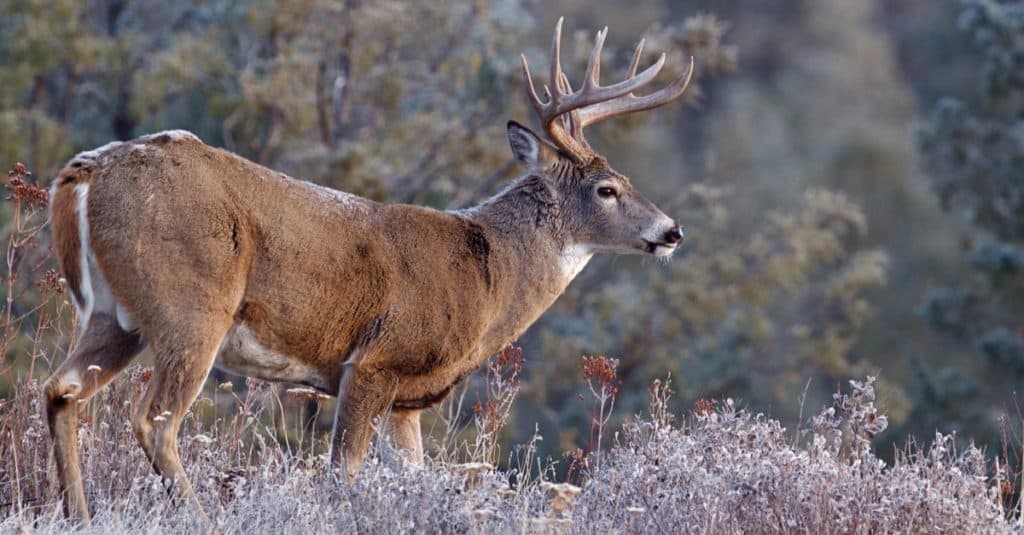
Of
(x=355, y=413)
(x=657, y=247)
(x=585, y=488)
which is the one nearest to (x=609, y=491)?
(x=585, y=488)

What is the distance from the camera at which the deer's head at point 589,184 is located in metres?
9.68

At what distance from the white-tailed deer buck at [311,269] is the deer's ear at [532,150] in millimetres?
10

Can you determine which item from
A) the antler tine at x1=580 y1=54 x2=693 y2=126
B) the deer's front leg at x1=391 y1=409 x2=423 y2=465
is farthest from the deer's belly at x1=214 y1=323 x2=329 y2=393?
the antler tine at x1=580 y1=54 x2=693 y2=126

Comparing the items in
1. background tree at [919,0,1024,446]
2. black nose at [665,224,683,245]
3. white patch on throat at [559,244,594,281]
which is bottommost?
white patch on throat at [559,244,594,281]

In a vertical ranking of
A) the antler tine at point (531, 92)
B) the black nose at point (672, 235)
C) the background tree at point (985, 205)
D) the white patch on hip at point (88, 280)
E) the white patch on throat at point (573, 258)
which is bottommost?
the white patch on hip at point (88, 280)

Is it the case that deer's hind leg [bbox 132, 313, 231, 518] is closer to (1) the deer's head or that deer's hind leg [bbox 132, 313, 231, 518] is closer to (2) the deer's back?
(2) the deer's back

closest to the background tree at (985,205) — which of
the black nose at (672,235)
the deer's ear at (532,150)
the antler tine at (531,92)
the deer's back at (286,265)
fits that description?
the black nose at (672,235)

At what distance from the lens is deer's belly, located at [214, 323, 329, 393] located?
26.7ft

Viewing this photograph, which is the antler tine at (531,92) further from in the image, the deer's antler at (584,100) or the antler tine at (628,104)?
the antler tine at (628,104)

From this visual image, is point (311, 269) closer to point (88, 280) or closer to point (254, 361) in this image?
point (254, 361)

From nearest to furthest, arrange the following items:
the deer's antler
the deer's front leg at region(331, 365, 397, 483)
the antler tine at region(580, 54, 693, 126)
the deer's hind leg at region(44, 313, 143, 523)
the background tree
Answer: the deer's hind leg at region(44, 313, 143, 523), the deer's front leg at region(331, 365, 397, 483), the deer's antler, the antler tine at region(580, 54, 693, 126), the background tree

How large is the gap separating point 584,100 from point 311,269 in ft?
7.22

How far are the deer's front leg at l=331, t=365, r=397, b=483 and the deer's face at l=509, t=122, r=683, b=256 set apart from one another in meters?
1.78

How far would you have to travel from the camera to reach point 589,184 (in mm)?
9781
